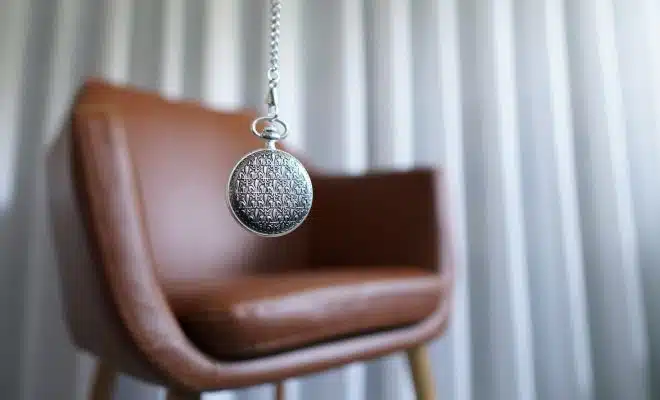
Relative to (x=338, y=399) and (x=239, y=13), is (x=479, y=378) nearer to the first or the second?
(x=338, y=399)

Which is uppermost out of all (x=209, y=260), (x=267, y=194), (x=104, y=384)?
(x=267, y=194)

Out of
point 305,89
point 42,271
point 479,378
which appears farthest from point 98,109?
point 479,378

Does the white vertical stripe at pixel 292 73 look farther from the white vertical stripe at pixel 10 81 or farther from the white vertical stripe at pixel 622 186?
the white vertical stripe at pixel 622 186

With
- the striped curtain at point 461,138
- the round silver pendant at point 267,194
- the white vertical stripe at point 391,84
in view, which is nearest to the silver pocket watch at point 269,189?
the round silver pendant at point 267,194

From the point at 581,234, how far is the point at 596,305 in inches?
6.5

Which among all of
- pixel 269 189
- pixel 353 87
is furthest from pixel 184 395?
pixel 353 87

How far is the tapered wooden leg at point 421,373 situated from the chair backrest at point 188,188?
0.35 meters

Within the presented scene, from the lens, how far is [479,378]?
1.26m

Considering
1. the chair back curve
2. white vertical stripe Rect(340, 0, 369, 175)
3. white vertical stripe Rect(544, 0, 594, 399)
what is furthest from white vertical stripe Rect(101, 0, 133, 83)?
white vertical stripe Rect(544, 0, 594, 399)

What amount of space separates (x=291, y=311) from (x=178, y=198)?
51 centimetres

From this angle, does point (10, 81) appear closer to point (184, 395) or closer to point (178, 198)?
point (178, 198)

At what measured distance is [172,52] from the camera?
4.56 ft

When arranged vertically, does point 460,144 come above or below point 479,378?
above

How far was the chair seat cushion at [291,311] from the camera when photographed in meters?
0.59
